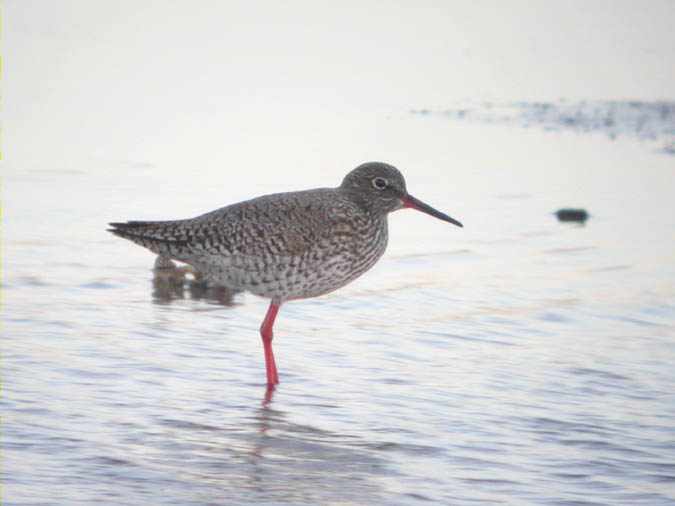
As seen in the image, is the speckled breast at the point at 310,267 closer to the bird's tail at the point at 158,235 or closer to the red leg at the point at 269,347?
the red leg at the point at 269,347

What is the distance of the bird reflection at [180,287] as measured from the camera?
34.2ft

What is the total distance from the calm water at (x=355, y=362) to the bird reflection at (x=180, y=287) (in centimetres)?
7

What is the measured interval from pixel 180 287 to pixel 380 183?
223 cm

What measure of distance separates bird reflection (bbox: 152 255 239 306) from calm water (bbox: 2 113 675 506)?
0.07 m

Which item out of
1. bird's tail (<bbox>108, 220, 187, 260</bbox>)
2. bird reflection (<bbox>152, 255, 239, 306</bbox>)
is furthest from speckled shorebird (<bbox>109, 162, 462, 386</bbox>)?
bird reflection (<bbox>152, 255, 239, 306</bbox>)

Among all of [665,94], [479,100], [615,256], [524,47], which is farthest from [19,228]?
[524,47]

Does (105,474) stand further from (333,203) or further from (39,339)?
(333,203)

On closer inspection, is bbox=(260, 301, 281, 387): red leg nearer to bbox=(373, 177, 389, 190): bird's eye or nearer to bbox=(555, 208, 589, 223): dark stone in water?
bbox=(373, 177, 389, 190): bird's eye

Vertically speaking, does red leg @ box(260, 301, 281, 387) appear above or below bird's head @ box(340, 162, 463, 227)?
below

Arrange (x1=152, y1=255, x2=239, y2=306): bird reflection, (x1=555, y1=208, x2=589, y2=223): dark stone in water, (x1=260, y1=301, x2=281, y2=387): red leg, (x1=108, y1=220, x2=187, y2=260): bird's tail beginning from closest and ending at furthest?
(x1=260, y1=301, x2=281, y2=387): red leg → (x1=108, y1=220, x2=187, y2=260): bird's tail → (x1=152, y1=255, x2=239, y2=306): bird reflection → (x1=555, y1=208, x2=589, y2=223): dark stone in water

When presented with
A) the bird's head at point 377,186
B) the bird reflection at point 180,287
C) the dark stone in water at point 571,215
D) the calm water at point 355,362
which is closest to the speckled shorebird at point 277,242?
the bird's head at point 377,186

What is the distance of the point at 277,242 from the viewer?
8750 millimetres

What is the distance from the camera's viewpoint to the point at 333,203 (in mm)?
9102

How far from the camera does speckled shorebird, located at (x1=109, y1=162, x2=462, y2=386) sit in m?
8.77
